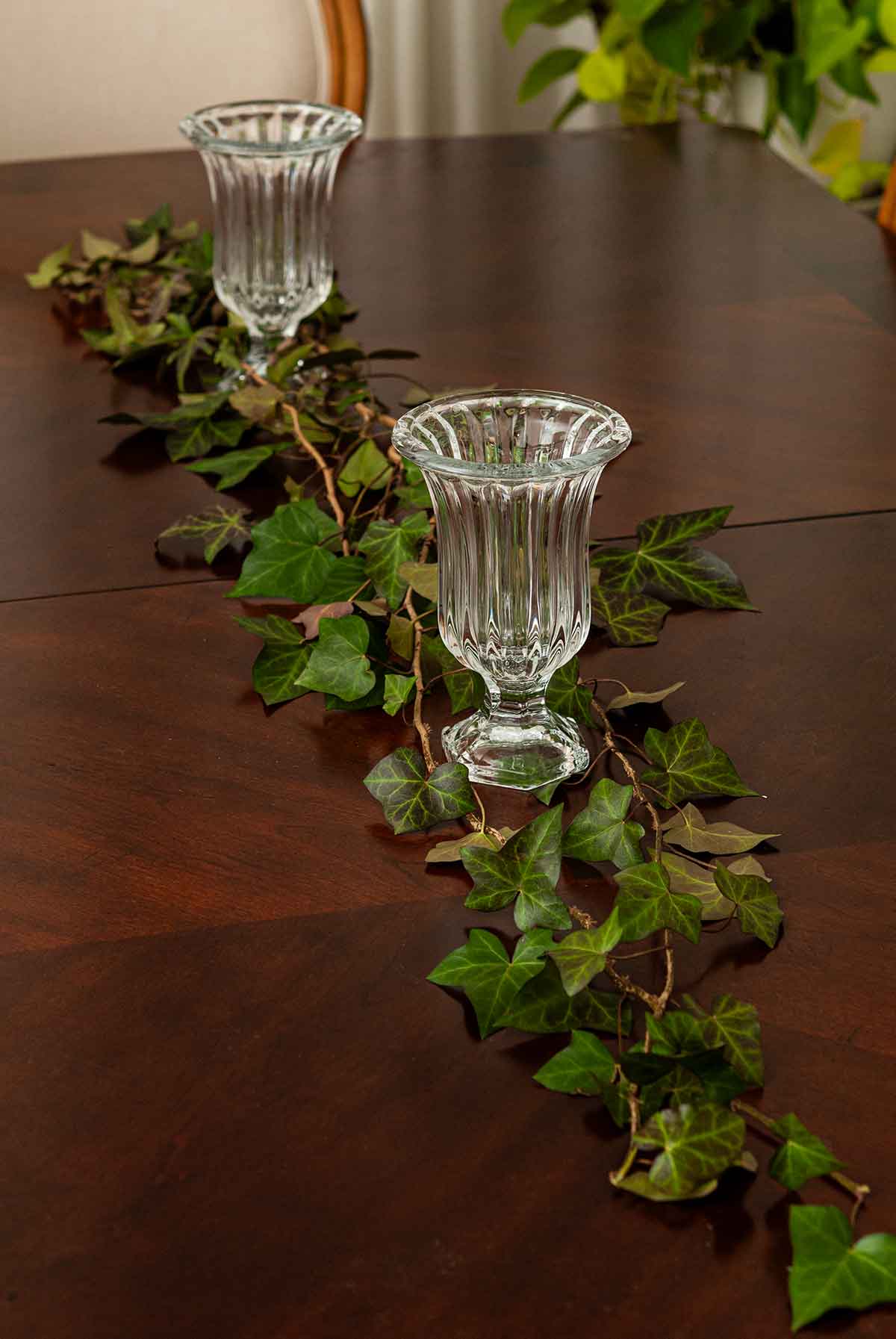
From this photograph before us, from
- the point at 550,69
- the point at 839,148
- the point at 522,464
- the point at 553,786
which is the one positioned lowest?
the point at 839,148

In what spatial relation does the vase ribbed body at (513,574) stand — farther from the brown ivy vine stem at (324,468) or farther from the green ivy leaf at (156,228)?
the green ivy leaf at (156,228)

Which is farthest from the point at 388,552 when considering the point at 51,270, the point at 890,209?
the point at 890,209

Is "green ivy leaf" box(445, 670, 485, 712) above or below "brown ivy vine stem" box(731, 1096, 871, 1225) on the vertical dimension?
below

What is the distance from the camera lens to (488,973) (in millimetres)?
505

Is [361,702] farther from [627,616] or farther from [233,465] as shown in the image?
[233,465]

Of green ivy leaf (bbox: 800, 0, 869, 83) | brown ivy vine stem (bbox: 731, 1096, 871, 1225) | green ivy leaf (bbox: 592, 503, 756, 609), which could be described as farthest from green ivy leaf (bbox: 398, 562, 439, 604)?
green ivy leaf (bbox: 800, 0, 869, 83)

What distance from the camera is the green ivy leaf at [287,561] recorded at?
0.77m

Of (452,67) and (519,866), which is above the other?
(519,866)

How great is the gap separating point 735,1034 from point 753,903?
0.08m

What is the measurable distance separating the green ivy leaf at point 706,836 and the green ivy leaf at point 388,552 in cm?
22

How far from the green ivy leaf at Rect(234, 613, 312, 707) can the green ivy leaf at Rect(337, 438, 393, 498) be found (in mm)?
173

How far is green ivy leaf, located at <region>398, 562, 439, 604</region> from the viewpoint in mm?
712

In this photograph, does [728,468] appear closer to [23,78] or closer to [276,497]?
[276,497]

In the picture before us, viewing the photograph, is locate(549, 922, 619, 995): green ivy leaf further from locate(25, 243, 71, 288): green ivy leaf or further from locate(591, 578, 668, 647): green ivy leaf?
locate(25, 243, 71, 288): green ivy leaf
